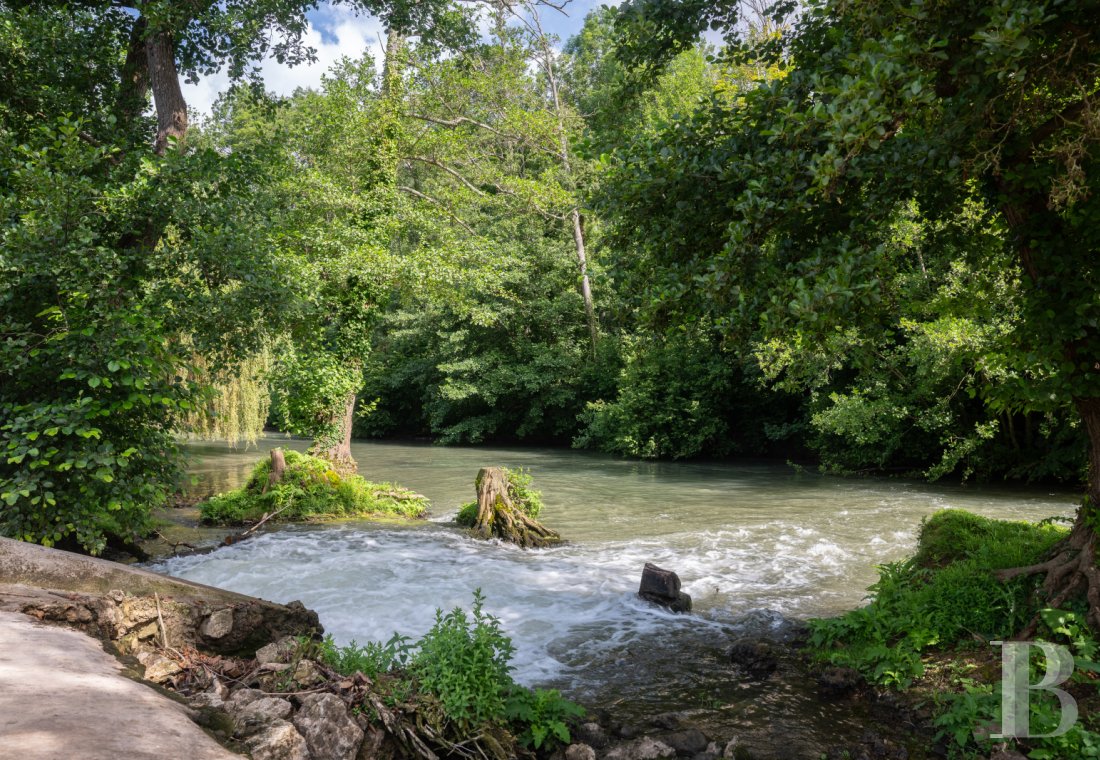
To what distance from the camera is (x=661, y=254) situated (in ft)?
20.3

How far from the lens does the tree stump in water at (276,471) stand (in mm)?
13633

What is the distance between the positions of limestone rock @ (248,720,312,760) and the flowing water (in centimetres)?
280

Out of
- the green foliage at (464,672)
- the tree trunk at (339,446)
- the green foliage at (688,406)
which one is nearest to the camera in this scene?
the green foliage at (464,672)

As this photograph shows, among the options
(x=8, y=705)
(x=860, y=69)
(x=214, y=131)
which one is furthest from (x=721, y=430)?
(x=214, y=131)

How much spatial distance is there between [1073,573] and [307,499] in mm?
11420

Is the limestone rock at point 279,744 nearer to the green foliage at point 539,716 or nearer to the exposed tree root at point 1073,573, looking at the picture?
the green foliage at point 539,716

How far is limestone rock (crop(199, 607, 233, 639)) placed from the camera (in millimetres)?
4598

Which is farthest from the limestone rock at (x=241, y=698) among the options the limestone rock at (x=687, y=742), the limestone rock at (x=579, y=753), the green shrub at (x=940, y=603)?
the green shrub at (x=940, y=603)

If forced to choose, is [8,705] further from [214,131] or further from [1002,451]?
[214,131]

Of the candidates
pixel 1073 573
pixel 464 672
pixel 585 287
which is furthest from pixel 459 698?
pixel 585 287

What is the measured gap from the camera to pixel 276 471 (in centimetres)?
1370

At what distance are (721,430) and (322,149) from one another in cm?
1652

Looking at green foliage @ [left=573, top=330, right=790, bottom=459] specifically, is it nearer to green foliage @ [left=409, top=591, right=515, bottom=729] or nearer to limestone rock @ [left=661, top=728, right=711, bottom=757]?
limestone rock @ [left=661, top=728, right=711, bottom=757]

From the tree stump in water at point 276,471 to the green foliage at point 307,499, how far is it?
Answer: 0.19 ft
